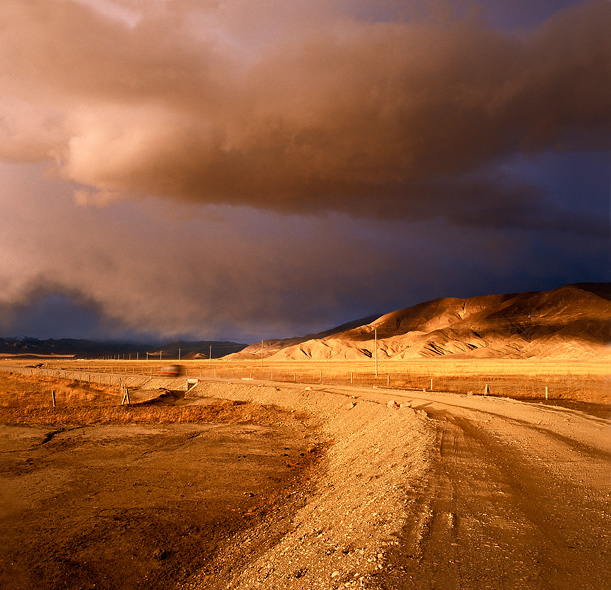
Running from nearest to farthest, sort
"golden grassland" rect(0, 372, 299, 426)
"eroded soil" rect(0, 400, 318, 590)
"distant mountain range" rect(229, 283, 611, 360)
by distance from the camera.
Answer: "eroded soil" rect(0, 400, 318, 590), "golden grassland" rect(0, 372, 299, 426), "distant mountain range" rect(229, 283, 611, 360)

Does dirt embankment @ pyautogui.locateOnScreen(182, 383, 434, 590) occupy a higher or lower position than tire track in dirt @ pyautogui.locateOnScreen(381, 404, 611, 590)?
lower

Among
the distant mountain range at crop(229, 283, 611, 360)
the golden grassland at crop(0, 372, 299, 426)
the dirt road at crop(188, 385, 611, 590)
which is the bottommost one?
the golden grassland at crop(0, 372, 299, 426)

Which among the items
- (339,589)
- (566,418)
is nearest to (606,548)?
(339,589)

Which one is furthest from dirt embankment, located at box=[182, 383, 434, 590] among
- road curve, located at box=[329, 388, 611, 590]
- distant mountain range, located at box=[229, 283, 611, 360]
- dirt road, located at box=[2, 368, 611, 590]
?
distant mountain range, located at box=[229, 283, 611, 360]

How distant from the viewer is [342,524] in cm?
962

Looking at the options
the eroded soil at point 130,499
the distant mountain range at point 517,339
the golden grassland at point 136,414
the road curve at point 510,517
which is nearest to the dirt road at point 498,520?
the road curve at point 510,517

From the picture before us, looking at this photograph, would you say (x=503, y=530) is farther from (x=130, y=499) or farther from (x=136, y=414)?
(x=136, y=414)

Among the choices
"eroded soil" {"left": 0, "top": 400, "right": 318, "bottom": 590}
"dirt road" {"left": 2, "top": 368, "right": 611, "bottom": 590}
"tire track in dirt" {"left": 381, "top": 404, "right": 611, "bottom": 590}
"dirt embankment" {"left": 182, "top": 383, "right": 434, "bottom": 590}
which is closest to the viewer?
"tire track in dirt" {"left": 381, "top": 404, "right": 611, "bottom": 590}

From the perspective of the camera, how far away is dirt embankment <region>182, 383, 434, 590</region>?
24.5ft

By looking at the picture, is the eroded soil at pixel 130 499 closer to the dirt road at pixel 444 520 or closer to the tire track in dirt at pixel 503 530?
the dirt road at pixel 444 520

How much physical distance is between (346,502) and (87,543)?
671 centimetres

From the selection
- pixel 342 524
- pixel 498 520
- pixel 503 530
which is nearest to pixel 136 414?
pixel 342 524

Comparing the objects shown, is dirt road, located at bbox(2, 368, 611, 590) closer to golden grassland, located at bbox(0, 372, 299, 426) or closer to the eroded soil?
the eroded soil

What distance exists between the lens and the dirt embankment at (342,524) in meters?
7.46
